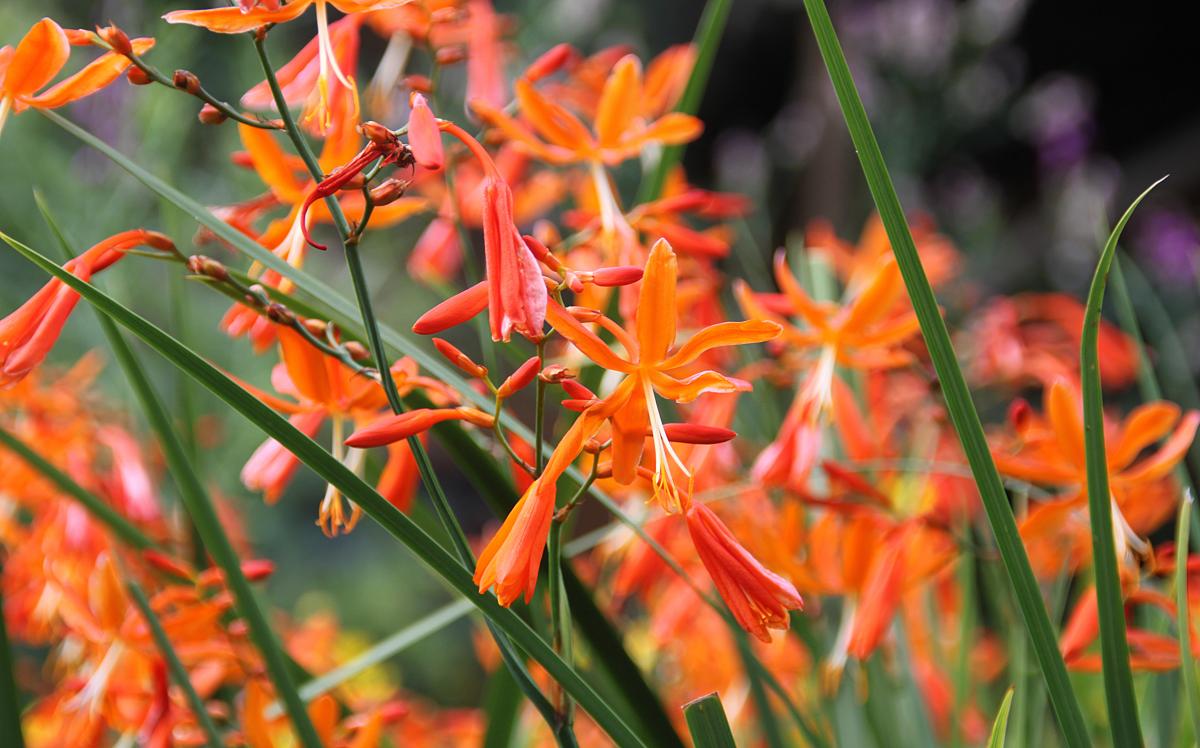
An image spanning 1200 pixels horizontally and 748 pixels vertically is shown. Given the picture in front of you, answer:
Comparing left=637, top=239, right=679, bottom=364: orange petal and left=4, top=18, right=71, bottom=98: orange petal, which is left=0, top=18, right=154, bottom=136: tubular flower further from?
left=637, top=239, right=679, bottom=364: orange petal

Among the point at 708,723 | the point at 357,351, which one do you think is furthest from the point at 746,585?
the point at 357,351

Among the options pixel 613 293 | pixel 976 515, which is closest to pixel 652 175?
pixel 613 293

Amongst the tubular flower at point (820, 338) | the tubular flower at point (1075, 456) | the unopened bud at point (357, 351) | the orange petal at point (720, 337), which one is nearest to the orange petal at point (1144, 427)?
the tubular flower at point (1075, 456)

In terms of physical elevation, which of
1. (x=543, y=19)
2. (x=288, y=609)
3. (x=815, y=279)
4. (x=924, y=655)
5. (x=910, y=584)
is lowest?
(x=288, y=609)

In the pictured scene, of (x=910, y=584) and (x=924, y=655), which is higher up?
(x=910, y=584)

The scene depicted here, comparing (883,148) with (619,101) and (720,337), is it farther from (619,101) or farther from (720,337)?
(720,337)

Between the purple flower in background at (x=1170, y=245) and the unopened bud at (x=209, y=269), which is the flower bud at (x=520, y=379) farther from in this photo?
the purple flower in background at (x=1170, y=245)

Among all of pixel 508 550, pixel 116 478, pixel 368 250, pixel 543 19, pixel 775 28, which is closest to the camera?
pixel 508 550

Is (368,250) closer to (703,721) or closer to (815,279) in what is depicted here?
(815,279)
